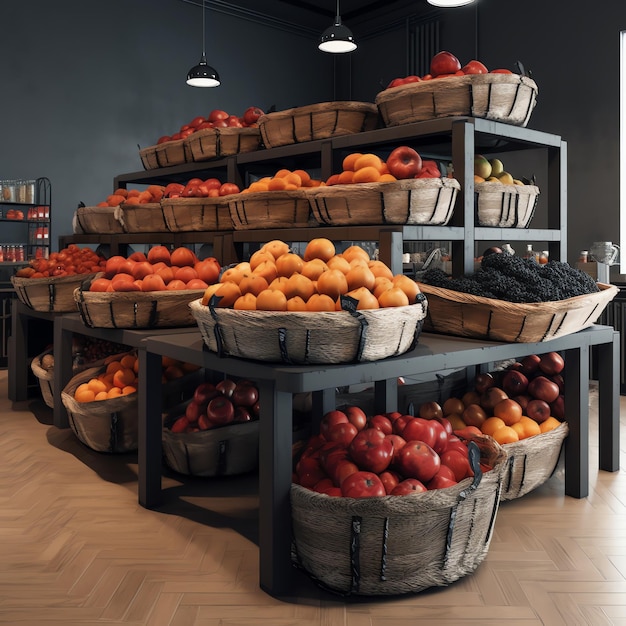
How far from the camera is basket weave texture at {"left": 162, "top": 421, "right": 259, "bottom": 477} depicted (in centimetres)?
304

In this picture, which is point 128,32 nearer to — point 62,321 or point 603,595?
point 62,321

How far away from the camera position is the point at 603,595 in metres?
2.07

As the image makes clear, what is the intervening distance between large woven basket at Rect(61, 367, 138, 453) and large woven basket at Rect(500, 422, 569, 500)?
68.1 inches

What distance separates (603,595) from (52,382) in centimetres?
321

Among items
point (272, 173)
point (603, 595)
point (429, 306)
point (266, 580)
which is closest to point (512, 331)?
point (429, 306)

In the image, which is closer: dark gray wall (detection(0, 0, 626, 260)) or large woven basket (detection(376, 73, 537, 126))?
large woven basket (detection(376, 73, 537, 126))

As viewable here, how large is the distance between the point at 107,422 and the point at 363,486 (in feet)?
5.69

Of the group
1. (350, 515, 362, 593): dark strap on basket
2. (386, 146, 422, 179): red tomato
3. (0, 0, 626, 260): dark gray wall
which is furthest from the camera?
(0, 0, 626, 260): dark gray wall

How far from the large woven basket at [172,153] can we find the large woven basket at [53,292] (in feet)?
3.26

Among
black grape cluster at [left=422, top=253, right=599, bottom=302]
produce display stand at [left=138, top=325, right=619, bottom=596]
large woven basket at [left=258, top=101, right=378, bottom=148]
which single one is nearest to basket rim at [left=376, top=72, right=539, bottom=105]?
large woven basket at [left=258, top=101, right=378, bottom=148]

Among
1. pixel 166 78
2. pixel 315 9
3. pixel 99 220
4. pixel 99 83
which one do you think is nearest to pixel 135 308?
pixel 99 220

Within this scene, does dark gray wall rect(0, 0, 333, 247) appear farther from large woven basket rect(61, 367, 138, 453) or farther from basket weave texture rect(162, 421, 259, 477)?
basket weave texture rect(162, 421, 259, 477)

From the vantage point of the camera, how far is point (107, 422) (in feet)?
11.1

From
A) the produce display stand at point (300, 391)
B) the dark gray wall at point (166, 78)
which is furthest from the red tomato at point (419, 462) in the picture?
the dark gray wall at point (166, 78)
